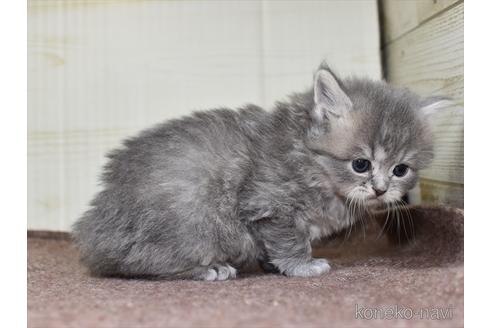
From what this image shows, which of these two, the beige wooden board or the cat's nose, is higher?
the beige wooden board

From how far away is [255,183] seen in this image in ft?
6.30

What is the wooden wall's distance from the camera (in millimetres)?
1957

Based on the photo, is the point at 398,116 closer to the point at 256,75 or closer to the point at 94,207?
the point at 256,75

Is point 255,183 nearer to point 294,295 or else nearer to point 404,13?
point 294,295

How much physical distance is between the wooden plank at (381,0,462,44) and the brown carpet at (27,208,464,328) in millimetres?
765

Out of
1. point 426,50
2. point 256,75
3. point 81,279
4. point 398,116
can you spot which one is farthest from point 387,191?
point 81,279

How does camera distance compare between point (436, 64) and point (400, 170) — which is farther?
point (436, 64)

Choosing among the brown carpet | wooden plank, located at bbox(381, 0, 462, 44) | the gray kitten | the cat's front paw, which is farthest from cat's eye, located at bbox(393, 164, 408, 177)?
wooden plank, located at bbox(381, 0, 462, 44)

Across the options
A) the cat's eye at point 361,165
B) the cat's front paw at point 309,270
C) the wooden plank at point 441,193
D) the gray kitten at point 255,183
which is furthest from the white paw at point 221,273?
the wooden plank at point 441,193

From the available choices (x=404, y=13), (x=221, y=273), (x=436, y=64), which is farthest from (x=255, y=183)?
(x=404, y=13)

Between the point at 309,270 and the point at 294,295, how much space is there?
0.38 meters

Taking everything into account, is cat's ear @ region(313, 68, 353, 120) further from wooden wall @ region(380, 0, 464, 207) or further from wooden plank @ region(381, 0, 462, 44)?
wooden plank @ region(381, 0, 462, 44)

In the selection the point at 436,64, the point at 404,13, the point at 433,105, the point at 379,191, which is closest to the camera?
the point at 379,191

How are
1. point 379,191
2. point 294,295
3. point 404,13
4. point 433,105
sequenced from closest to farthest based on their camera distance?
point 294,295
point 379,191
point 433,105
point 404,13
